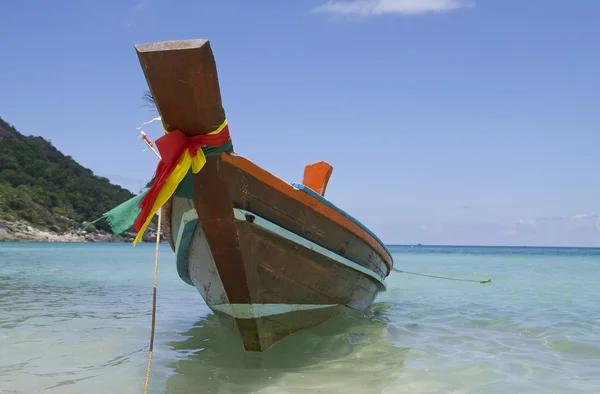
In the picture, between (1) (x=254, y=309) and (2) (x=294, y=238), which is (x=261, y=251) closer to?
(2) (x=294, y=238)

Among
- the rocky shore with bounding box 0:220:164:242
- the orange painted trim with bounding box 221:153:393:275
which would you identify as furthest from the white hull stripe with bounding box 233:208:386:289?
the rocky shore with bounding box 0:220:164:242

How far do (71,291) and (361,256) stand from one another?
7.45 meters

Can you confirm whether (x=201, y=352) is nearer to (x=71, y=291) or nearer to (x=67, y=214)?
(x=71, y=291)

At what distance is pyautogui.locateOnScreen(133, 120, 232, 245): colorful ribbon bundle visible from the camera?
11.6ft

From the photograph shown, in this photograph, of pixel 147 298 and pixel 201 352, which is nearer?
pixel 201 352

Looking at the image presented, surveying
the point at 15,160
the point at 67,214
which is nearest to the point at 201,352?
the point at 67,214

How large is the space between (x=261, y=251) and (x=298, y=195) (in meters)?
0.60

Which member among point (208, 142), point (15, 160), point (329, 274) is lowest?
point (329, 274)

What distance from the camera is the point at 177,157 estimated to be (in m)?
3.60

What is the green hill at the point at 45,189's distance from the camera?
62.5m

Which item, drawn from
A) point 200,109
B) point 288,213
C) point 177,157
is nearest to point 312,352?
point 288,213

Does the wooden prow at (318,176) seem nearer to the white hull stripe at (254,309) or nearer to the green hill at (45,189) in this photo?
the white hull stripe at (254,309)

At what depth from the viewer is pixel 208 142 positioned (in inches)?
142

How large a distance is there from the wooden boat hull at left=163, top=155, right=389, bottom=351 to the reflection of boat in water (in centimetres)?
18
